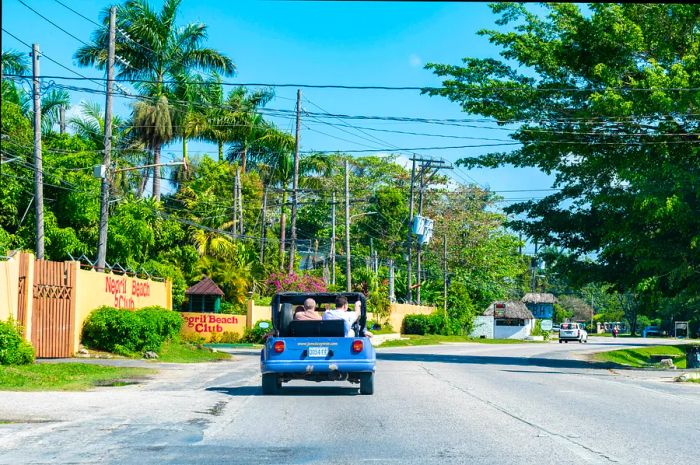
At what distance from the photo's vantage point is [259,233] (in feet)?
242

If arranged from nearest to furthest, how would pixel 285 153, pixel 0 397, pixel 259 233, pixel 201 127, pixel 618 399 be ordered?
pixel 0 397, pixel 618 399, pixel 201 127, pixel 285 153, pixel 259 233

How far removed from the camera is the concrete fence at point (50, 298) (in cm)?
2486

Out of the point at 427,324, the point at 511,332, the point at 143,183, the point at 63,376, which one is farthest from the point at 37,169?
the point at 511,332

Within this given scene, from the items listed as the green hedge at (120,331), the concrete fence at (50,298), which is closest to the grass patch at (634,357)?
the green hedge at (120,331)

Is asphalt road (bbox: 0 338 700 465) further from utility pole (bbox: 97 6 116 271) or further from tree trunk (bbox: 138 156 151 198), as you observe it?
tree trunk (bbox: 138 156 151 198)

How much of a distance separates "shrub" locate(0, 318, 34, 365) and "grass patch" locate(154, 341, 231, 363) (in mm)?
7416

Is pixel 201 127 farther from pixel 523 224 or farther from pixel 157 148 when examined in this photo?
pixel 523 224

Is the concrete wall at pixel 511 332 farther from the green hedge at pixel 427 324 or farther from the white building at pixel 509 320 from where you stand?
the green hedge at pixel 427 324

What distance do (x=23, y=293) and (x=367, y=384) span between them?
1191cm

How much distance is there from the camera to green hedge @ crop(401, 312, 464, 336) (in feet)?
229

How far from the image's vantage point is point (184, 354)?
33.9m

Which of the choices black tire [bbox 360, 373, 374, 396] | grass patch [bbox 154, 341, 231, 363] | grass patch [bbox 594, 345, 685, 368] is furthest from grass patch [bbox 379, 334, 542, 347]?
black tire [bbox 360, 373, 374, 396]

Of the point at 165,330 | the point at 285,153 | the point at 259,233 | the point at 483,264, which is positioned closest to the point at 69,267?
the point at 165,330

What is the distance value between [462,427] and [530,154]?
82.4ft
